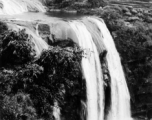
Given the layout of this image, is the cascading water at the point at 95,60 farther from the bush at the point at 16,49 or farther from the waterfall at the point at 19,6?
the bush at the point at 16,49

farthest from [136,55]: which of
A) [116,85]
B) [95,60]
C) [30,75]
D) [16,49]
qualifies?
[16,49]

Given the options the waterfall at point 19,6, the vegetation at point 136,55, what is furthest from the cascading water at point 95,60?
the vegetation at point 136,55

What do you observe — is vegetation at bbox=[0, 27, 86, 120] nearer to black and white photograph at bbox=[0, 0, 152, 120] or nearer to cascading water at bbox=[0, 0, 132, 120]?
black and white photograph at bbox=[0, 0, 152, 120]

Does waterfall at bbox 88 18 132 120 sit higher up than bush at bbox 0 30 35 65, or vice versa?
bush at bbox 0 30 35 65

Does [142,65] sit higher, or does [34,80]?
[34,80]

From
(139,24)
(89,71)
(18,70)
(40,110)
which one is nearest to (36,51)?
(18,70)

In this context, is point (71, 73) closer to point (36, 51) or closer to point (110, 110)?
point (36, 51)

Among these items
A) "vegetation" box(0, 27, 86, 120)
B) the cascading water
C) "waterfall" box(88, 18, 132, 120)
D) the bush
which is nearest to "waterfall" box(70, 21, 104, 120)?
the cascading water
